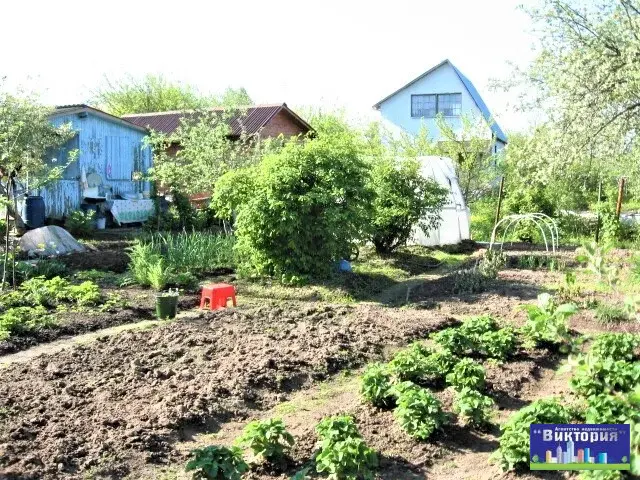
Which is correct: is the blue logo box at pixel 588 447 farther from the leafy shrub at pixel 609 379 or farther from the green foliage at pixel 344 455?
the leafy shrub at pixel 609 379

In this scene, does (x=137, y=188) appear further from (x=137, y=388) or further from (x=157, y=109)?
(x=157, y=109)

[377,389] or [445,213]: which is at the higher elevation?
[445,213]

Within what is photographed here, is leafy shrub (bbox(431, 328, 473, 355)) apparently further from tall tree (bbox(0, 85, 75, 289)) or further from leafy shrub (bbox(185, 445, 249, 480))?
tall tree (bbox(0, 85, 75, 289))

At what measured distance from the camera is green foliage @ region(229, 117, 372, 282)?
11477mm

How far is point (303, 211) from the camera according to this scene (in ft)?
38.0

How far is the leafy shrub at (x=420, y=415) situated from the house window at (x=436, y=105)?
118 ft

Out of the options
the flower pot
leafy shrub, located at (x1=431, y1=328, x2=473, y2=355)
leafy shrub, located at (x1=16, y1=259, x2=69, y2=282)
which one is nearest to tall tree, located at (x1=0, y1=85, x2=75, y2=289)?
leafy shrub, located at (x1=16, y1=259, x2=69, y2=282)

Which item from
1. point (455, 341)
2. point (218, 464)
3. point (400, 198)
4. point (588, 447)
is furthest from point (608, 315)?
point (400, 198)

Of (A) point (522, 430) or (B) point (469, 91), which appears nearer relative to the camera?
(A) point (522, 430)

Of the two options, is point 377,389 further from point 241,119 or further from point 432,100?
point 432,100

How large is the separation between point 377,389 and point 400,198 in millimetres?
10348

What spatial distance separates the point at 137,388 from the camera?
6.24m

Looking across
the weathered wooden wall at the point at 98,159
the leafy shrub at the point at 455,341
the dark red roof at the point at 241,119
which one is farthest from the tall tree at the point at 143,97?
the leafy shrub at the point at 455,341

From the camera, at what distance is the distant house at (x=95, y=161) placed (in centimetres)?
2091
